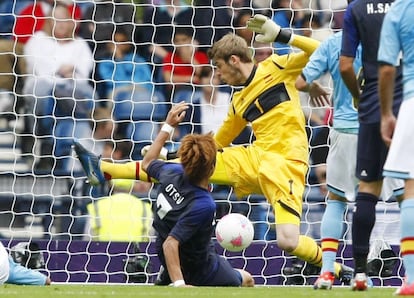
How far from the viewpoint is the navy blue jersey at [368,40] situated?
7637 mm

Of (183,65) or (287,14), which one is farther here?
(287,14)

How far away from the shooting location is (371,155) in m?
7.51

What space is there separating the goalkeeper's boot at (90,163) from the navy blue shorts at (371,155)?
324cm

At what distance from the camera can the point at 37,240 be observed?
1102 centimetres

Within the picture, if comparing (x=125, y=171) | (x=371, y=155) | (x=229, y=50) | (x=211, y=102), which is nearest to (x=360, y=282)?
(x=371, y=155)

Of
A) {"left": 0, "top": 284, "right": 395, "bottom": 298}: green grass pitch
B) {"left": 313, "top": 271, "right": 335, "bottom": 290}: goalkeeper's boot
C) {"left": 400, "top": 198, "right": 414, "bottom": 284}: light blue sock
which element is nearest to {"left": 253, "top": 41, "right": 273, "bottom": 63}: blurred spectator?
{"left": 313, "top": 271, "right": 335, "bottom": 290}: goalkeeper's boot

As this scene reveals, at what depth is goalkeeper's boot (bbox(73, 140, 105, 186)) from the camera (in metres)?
10.2

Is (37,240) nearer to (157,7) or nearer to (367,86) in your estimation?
(157,7)

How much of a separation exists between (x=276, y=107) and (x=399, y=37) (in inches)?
119

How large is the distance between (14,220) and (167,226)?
3.79 m

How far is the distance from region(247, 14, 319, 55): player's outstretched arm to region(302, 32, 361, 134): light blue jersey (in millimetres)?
658

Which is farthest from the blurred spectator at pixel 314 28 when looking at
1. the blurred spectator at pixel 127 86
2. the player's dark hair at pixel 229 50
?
the player's dark hair at pixel 229 50

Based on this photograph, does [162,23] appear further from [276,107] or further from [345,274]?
[345,274]

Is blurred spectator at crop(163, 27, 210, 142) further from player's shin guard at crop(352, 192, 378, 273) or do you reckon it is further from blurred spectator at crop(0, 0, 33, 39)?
player's shin guard at crop(352, 192, 378, 273)
